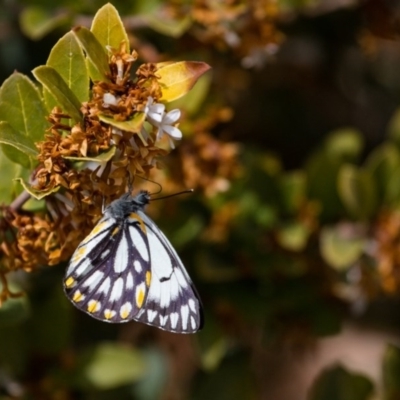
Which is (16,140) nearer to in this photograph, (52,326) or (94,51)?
(94,51)

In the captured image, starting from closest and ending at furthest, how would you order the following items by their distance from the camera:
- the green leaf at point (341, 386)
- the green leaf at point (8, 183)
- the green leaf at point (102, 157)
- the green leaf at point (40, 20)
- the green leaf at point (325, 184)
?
the green leaf at point (102, 157) → the green leaf at point (8, 183) → the green leaf at point (40, 20) → the green leaf at point (341, 386) → the green leaf at point (325, 184)

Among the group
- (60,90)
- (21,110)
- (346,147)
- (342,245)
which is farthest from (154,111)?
(346,147)

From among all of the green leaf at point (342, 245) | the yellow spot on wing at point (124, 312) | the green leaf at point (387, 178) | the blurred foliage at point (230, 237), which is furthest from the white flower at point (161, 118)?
the green leaf at point (387, 178)

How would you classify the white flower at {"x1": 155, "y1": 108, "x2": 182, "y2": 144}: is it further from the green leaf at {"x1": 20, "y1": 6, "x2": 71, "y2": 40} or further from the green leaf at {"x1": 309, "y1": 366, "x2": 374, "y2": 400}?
the green leaf at {"x1": 309, "y1": 366, "x2": 374, "y2": 400}

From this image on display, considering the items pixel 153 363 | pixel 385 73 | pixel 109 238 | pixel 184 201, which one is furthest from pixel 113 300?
pixel 385 73

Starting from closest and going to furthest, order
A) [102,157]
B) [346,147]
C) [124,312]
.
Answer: [102,157] → [124,312] → [346,147]

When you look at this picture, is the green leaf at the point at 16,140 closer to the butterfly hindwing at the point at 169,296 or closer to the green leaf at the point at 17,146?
the green leaf at the point at 17,146

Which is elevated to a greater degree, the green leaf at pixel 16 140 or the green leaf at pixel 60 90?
the green leaf at pixel 60 90
